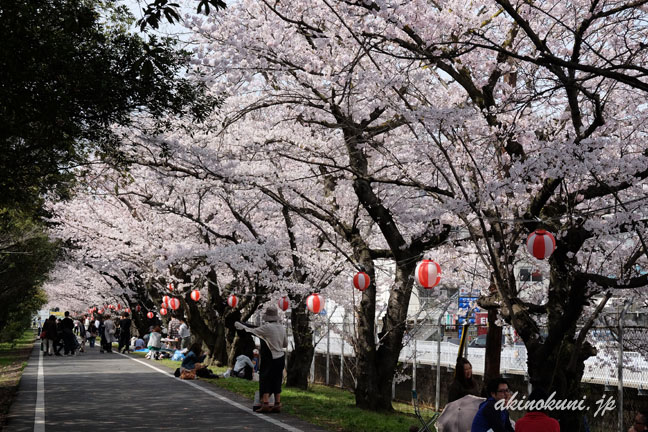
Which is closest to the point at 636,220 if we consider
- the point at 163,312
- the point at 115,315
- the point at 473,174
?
the point at 473,174

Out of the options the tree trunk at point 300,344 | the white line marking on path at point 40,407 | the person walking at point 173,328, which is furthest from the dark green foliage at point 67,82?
the person walking at point 173,328

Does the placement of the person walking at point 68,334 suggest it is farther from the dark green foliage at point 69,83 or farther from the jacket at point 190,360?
the dark green foliage at point 69,83

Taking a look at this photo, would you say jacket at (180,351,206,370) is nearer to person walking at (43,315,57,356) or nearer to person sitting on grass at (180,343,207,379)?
person sitting on grass at (180,343,207,379)

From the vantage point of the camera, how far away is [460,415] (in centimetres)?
721

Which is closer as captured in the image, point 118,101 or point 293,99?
point 118,101

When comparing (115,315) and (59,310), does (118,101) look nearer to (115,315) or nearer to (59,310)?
(115,315)

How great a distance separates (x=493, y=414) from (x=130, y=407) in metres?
8.74

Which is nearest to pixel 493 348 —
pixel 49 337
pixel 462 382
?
pixel 462 382

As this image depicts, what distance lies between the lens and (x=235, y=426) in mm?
11133

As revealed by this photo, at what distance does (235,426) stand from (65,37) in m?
6.19

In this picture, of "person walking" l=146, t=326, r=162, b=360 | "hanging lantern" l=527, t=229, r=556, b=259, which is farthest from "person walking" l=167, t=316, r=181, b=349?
"hanging lantern" l=527, t=229, r=556, b=259

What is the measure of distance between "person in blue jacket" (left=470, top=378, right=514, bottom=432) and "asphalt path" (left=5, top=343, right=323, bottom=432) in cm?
465

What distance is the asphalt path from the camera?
11062mm

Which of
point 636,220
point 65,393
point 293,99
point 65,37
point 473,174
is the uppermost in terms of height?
point 293,99
